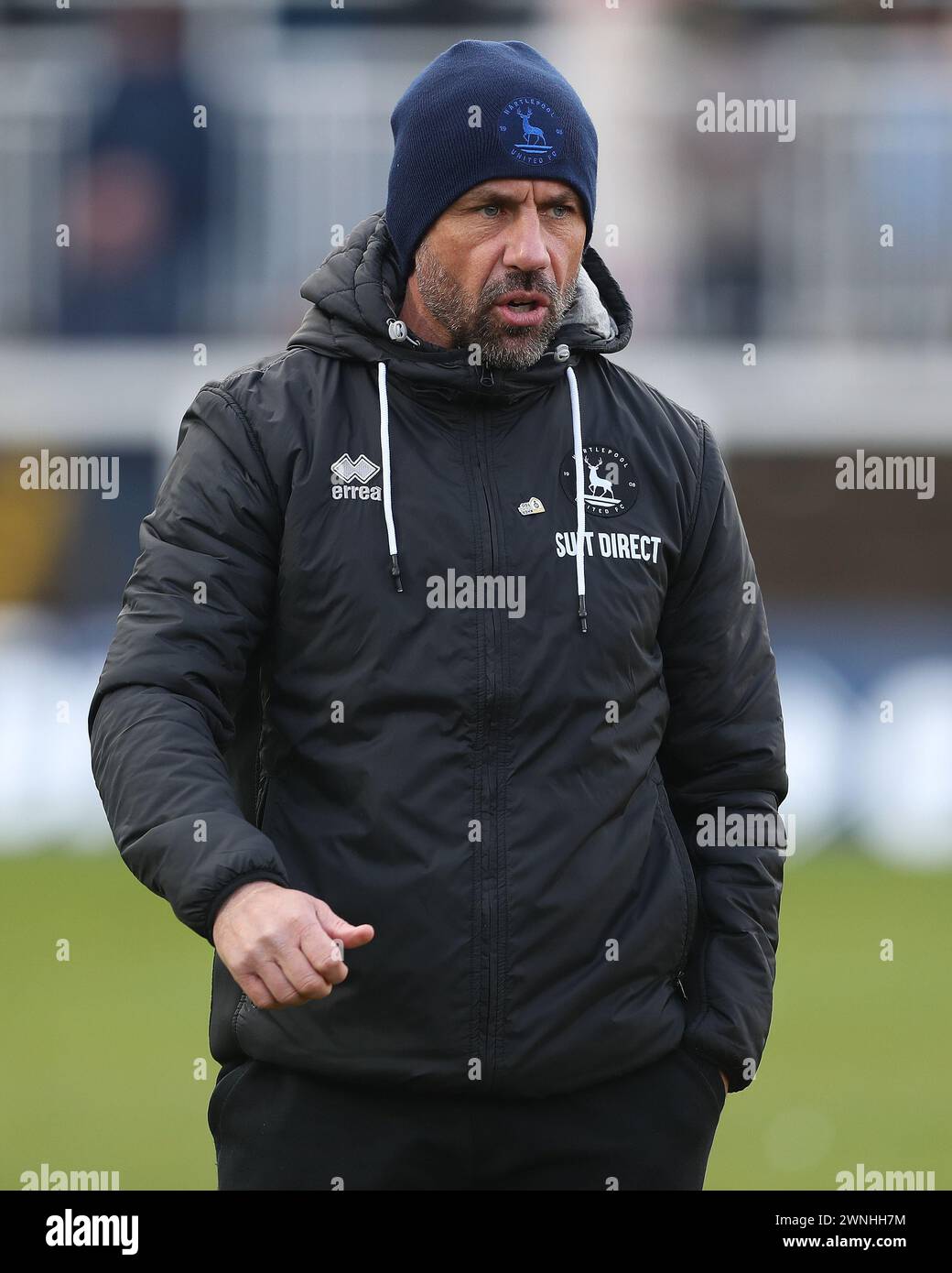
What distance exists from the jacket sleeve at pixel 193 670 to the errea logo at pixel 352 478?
7 centimetres

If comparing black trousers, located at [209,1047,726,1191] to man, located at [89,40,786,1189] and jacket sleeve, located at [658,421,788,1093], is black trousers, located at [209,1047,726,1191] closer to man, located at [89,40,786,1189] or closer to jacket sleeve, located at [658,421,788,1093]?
man, located at [89,40,786,1189]

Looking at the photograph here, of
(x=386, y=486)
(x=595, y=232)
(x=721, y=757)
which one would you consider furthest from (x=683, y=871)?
(x=595, y=232)

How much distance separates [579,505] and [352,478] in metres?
0.27

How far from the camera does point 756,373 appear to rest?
11625 millimetres

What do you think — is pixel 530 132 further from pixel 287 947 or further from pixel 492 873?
pixel 287 947

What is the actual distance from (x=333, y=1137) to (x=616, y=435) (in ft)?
2.95

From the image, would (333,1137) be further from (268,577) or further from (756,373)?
(756,373)

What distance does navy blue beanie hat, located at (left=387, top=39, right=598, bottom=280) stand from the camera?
2.26m

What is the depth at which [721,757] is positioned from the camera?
2381 millimetres

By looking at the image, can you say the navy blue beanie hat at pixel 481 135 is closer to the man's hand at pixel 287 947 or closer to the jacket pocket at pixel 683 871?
the jacket pocket at pixel 683 871

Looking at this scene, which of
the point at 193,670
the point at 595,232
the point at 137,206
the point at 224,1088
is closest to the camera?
the point at 193,670

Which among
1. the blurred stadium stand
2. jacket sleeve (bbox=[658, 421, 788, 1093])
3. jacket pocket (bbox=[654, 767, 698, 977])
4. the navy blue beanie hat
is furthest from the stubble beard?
the blurred stadium stand
